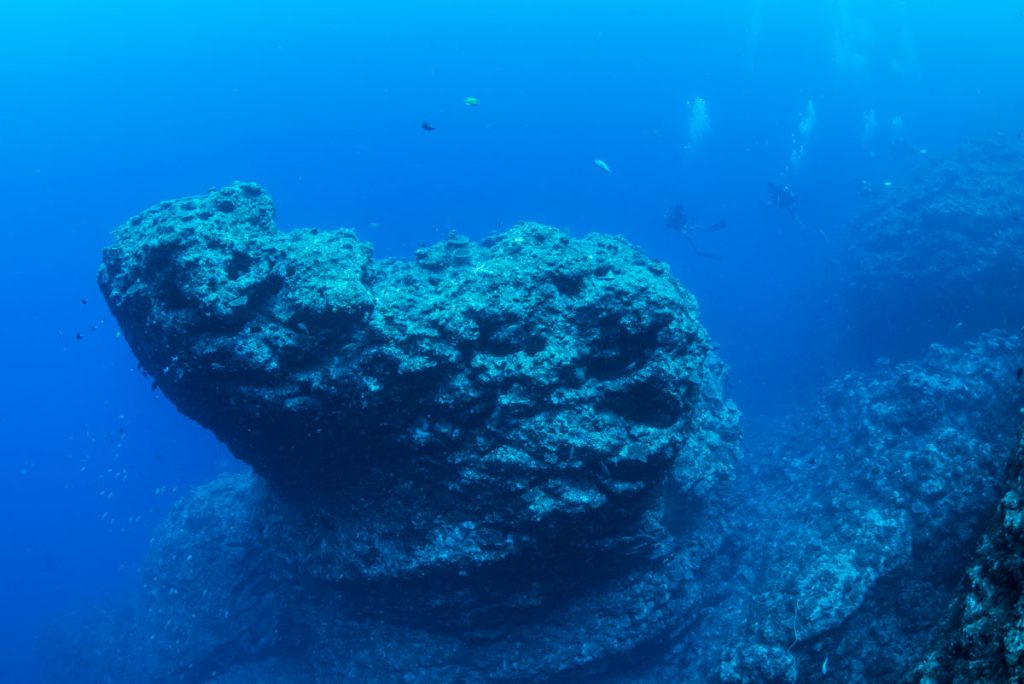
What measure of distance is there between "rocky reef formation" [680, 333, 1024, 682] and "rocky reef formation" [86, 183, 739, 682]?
1910 mm

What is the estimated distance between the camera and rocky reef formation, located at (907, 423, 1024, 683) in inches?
94.5

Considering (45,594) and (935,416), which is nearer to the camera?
(935,416)

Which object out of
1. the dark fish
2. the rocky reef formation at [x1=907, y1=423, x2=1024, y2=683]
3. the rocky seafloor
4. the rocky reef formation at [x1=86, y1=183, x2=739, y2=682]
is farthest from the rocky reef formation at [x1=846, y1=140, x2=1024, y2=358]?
the rocky reef formation at [x1=907, y1=423, x2=1024, y2=683]

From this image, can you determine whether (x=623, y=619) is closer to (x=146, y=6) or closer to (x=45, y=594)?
(x=45, y=594)

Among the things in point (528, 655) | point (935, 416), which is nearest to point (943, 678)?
point (528, 655)

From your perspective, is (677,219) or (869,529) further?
(677,219)

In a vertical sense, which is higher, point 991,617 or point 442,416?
point 442,416

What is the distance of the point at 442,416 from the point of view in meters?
7.14

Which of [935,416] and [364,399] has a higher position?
[935,416]

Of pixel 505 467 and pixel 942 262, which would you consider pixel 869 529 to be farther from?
pixel 942 262

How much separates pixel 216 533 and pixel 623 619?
1287cm

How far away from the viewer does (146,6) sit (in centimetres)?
10944

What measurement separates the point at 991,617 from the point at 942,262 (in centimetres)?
2131

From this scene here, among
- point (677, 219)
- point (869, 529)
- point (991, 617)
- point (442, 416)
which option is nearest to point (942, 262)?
point (677, 219)
